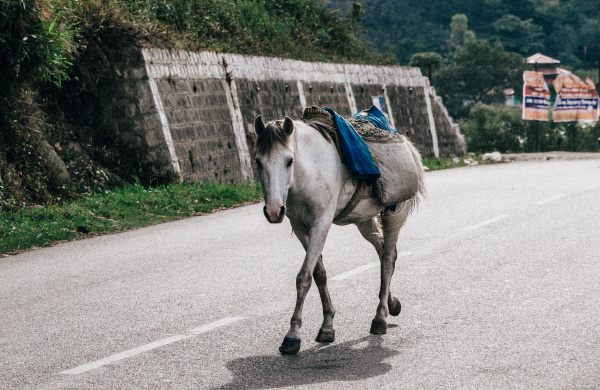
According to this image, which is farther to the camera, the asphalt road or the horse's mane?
the horse's mane

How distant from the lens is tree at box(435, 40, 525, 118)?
69.1m

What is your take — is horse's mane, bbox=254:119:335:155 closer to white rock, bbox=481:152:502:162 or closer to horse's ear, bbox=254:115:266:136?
horse's ear, bbox=254:115:266:136

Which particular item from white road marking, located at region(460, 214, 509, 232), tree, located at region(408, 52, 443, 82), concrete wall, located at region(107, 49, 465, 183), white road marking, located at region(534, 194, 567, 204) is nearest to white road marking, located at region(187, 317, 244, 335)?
white road marking, located at region(460, 214, 509, 232)

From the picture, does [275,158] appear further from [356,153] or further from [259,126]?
[356,153]

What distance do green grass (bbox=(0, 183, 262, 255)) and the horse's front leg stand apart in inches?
223

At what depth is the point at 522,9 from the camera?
82125 mm

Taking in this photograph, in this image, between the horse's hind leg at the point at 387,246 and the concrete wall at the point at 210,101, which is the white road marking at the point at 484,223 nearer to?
the horse's hind leg at the point at 387,246

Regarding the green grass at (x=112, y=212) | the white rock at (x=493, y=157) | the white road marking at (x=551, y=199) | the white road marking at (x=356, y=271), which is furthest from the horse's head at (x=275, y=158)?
the white rock at (x=493, y=157)

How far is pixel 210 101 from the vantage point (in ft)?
56.9

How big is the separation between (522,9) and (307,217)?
8183 centimetres

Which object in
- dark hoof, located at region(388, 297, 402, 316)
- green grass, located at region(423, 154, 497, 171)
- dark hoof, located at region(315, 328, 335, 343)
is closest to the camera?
dark hoof, located at region(315, 328, 335, 343)

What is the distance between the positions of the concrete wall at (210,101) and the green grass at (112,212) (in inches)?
40.2

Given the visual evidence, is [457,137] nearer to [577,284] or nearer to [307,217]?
[577,284]

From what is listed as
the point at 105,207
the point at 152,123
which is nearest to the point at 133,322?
the point at 105,207
